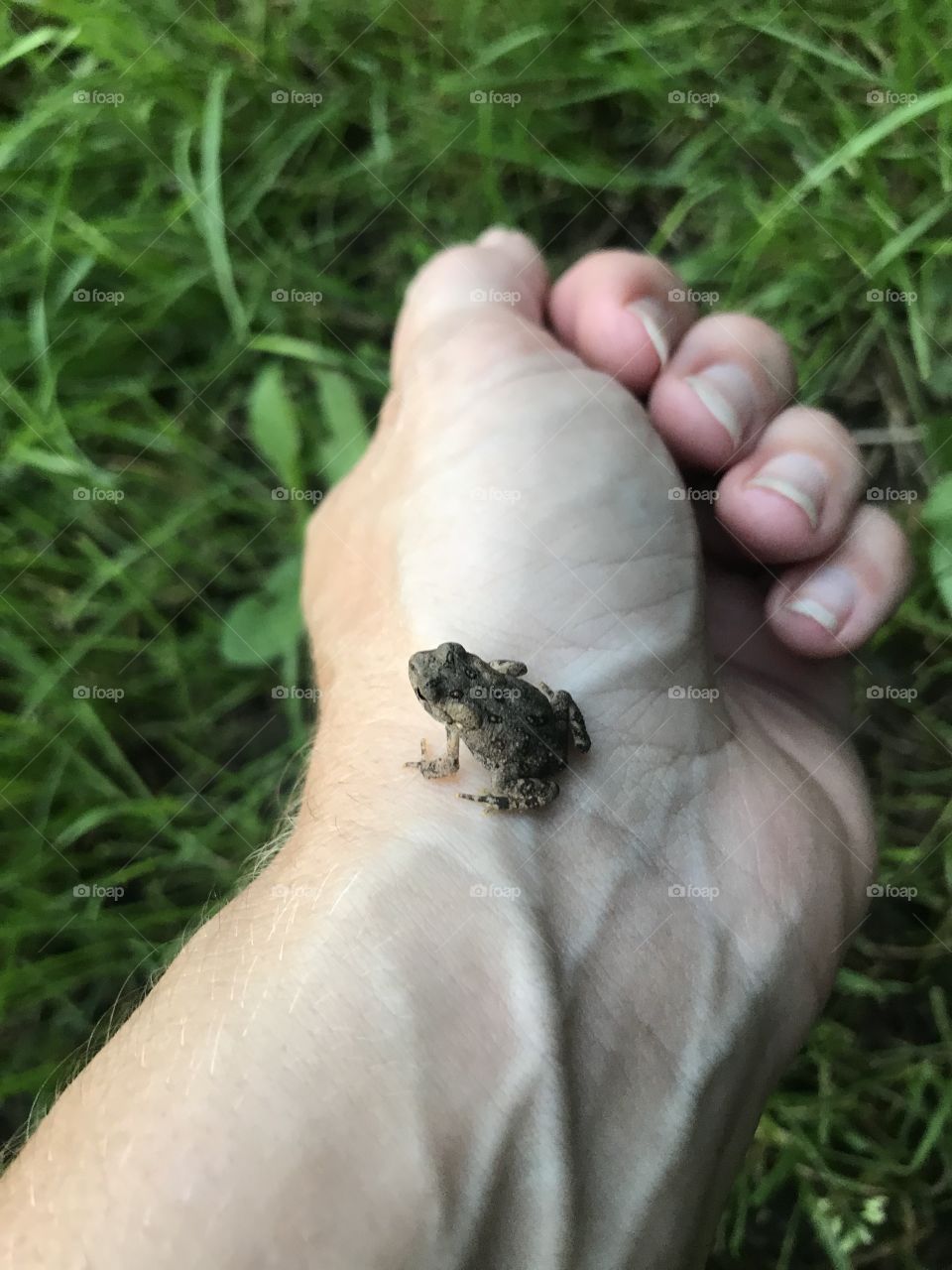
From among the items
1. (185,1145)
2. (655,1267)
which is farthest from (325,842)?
(655,1267)

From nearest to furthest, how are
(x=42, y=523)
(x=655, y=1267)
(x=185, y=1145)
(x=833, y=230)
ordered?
1. (x=185, y=1145)
2. (x=655, y=1267)
3. (x=833, y=230)
4. (x=42, y=523)

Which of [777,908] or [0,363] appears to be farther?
[0,363]

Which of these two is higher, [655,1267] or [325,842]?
[325,842]

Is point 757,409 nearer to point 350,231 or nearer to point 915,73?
point 915,73
